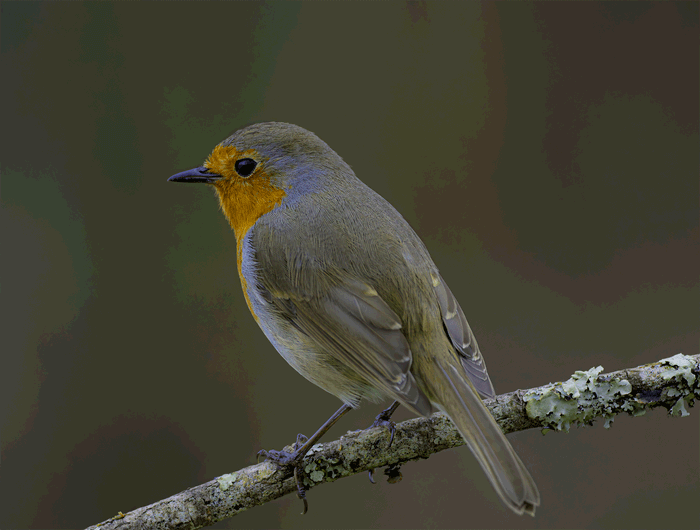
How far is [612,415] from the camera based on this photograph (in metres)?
2.62

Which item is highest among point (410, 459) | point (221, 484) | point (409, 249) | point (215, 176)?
point (215, 176)

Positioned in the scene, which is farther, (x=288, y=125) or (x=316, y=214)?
(x=288, y=125)

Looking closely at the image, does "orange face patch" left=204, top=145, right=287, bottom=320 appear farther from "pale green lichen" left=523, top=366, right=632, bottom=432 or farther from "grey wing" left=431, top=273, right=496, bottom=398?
"pale green lichen" left=523, top=366, right=632, bottom=432

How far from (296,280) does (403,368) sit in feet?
2.23

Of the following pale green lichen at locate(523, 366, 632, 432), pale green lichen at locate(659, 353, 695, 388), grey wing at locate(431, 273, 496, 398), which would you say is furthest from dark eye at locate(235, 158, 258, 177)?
pale green lichen at locate(659, 353, 695, 388)

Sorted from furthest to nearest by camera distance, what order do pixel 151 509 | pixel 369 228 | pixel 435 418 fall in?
pixel 369 228 → pixel 435 418 → pixel 151 509

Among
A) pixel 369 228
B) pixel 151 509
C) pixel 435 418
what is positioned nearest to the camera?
pixel 151 509

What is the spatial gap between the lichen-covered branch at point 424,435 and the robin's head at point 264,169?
1.31 meters

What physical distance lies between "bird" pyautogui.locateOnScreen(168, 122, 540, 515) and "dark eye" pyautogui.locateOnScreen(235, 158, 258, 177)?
8 cm

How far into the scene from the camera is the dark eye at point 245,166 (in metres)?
3.40

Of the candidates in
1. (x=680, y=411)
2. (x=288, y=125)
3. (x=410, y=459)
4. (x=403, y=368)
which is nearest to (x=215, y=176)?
(x=288, y=125)

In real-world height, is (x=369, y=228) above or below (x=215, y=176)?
below

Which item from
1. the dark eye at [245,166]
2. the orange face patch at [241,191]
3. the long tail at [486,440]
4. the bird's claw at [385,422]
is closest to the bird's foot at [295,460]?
the bird's claw at [385,422]

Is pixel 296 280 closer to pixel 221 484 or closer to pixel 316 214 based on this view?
pixel 316 214
